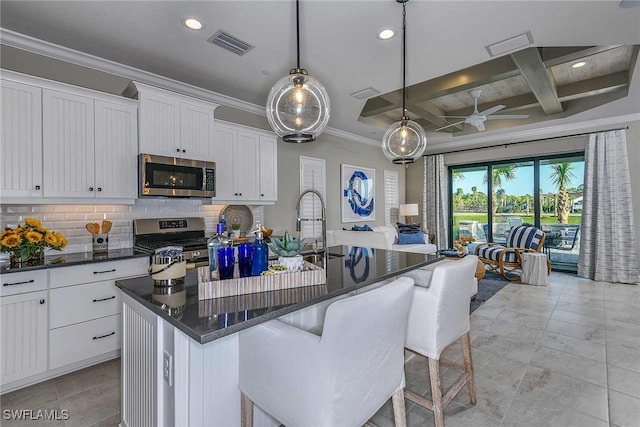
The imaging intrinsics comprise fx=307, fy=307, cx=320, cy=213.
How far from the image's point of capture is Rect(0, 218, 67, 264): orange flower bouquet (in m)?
2.19

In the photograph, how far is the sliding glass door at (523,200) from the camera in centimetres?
594

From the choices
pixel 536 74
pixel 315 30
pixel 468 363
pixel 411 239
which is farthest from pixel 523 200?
pixel 315 30

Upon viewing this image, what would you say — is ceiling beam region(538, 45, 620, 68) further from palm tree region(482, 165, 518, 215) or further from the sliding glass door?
palm tree region(482, 165, 518, 215)

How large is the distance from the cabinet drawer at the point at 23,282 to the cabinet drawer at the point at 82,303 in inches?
4.1

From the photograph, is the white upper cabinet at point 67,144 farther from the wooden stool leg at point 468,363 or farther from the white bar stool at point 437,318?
the wooden stool leg at point 468,363

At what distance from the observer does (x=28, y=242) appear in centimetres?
227

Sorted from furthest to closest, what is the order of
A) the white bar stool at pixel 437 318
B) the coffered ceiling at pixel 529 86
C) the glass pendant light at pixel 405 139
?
the coffered ceiling at pixel 529 86 < the glass pendant light at pixel 405 139 < the white bar stool at pixel 437 318

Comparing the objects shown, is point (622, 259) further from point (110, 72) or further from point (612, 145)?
point (110, 72)

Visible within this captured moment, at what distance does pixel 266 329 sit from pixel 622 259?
21.1 ft

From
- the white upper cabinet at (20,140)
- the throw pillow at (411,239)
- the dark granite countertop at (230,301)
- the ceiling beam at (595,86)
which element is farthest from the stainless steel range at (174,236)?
the ceiling beam at (595,86)

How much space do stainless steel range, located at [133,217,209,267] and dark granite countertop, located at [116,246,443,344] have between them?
4.70ft

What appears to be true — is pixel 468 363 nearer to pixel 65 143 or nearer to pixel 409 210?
pixel 65 143

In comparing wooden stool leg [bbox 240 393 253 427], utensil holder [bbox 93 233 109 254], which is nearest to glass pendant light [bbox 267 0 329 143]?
wooden stool leg [bbox 240 393 253 427]

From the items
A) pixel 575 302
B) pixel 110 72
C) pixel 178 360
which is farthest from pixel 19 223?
pixel 575 302
